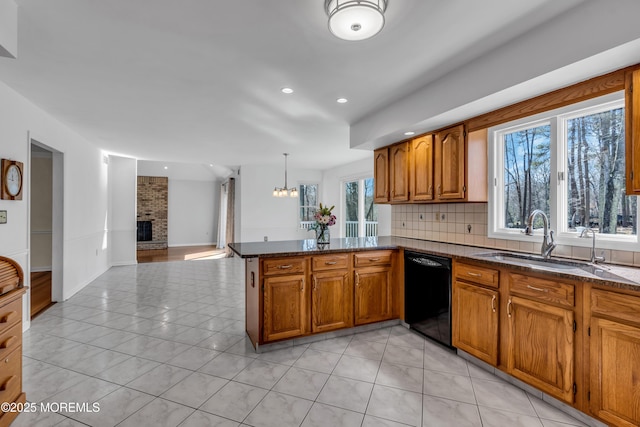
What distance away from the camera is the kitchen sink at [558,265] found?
5.90 ft

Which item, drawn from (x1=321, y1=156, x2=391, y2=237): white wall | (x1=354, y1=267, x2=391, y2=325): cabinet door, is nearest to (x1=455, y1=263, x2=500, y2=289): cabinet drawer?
(x1=354, y1=267, x2=391, y2=325): cabinet door

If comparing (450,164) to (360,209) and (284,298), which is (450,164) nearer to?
(284,298)

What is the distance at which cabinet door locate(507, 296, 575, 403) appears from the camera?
1845 millimetres

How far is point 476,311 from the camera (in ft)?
8.04

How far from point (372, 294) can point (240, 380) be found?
1544 mm

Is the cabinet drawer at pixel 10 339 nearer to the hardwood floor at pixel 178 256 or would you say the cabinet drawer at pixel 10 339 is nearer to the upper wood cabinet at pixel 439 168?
the upper wood cabinet at pixel 439 168

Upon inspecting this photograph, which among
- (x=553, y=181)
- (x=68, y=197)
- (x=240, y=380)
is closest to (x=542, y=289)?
(x=553, y=181)

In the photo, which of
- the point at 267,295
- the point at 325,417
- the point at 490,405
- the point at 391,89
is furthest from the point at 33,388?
the point at 391,89

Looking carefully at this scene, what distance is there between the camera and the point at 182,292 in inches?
187

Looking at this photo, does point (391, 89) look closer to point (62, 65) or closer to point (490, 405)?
point (490, 405)

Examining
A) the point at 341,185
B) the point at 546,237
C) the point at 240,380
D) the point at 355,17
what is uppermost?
the point at 355,17

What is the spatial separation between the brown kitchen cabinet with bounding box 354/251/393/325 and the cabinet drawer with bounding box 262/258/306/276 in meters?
0.62

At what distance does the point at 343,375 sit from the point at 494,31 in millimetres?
2689

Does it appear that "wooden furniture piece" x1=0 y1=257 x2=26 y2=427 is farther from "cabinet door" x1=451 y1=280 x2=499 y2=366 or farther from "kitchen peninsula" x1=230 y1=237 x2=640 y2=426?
"cabinet door" x1=451 y1=280 x2=499 y2=366
